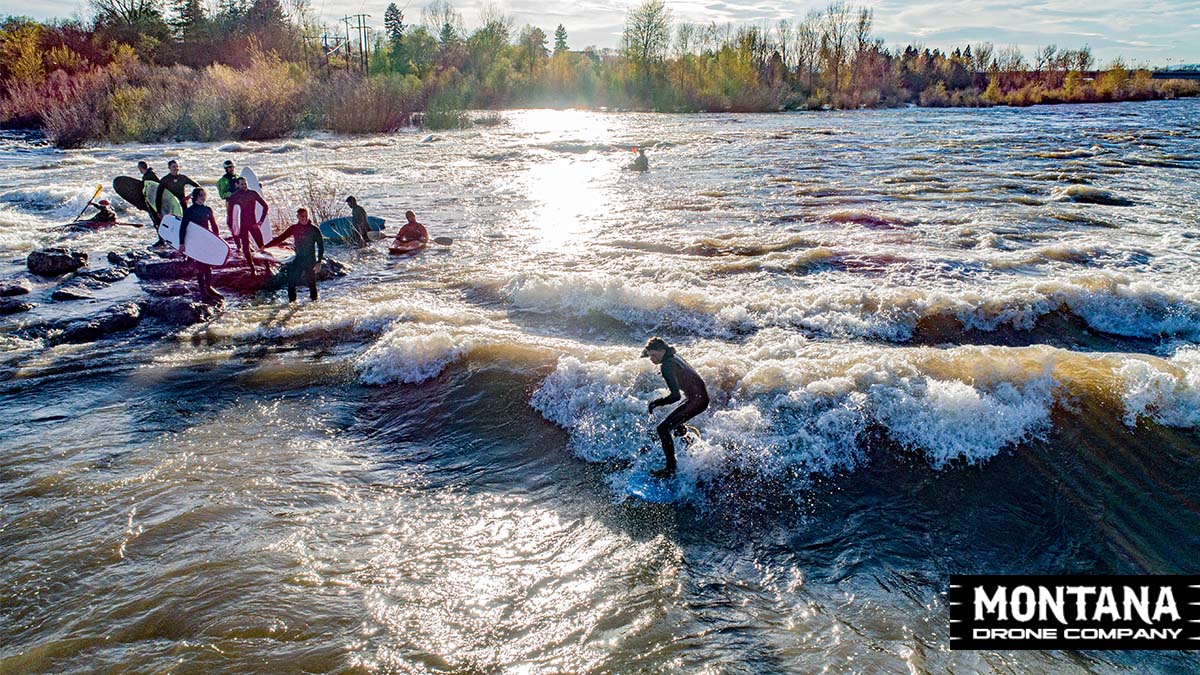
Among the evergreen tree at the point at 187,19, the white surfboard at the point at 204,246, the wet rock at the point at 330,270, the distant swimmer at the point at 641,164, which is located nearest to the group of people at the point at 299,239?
the white surfboard at the point at 204,246

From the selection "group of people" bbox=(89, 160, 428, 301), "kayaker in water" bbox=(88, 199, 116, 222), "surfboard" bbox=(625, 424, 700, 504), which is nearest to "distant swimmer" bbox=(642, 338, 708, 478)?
"surfboard" bbox=(625, 424, 700, 504)

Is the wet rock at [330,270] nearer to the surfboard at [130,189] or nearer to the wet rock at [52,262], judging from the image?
the wet rock at [52,262]

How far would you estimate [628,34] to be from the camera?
59.8 metres

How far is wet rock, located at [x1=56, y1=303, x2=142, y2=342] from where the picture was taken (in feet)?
28.8

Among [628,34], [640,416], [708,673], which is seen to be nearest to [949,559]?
[708,673]

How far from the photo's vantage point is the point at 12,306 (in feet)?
31.4

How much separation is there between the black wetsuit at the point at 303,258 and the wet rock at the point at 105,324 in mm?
1969

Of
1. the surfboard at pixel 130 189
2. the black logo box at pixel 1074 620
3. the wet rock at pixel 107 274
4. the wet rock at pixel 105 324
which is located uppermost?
the surfboard at pixel 130 189

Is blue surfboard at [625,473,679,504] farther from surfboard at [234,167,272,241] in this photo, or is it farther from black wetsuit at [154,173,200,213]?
black wetsuit at [154,173,200,213]

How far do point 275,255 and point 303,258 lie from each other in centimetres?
300

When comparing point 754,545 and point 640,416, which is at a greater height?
point 640,416

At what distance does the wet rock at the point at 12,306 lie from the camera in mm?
9477

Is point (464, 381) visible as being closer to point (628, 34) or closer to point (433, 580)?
point (433, 580)

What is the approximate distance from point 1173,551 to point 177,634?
6.42 m
